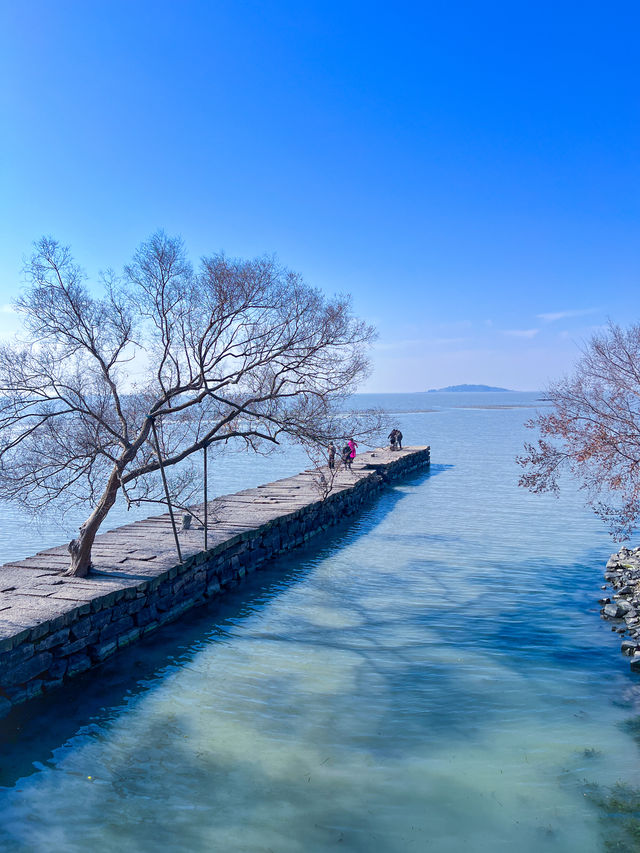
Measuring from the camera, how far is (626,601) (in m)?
12.6

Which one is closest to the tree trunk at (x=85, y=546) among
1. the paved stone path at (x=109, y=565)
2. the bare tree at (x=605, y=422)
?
the paved stone path at (x=109, y=565)

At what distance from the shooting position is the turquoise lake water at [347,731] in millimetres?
6055

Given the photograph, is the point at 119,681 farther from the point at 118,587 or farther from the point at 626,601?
the point at 626,601

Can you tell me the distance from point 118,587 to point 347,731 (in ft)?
15.4

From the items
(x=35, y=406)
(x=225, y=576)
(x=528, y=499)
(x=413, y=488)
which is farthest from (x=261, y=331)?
(x=413, y=488)

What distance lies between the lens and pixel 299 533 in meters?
18.8

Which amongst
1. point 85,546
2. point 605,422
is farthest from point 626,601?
point 85,546

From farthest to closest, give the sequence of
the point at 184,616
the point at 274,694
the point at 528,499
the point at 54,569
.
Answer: the point at 528,499 → the point at 184,616 → the point at 54,569 → the point at 274,694

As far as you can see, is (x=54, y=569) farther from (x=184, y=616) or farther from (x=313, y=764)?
(x=313, y=764)

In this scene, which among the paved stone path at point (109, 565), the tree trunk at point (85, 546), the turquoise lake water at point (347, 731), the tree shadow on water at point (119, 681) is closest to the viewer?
the turquoise lake water at point (347, 731)

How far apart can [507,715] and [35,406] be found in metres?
9.80

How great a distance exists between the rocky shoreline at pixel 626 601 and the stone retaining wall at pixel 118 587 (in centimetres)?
826

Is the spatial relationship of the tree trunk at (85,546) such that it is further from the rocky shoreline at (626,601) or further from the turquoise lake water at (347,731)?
the rocky shoreline at (626,601)

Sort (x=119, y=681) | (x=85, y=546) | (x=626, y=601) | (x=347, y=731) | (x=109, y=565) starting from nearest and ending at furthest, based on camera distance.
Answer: (x=347, y=731) → (x=119, y=681) → (x=85, y=546) → (x=109, y=565) → (x=626, y=601)
